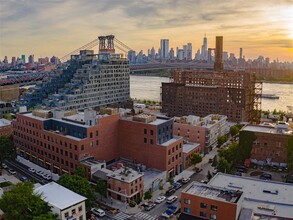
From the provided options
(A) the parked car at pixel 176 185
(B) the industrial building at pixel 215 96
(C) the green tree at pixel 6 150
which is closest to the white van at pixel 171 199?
(A) the parked car at pixel 176 185

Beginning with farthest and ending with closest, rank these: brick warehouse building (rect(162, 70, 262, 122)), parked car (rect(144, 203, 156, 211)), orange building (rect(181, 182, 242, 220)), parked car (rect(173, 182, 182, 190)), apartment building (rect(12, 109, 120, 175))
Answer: brick warehouse building (rect(162, 70, 262, 122)) < apartment building (rect(12, 109, 120, 175)) < parked car (rect(173, 182, 182, 190)) < parked car (rect(144, 203, 156, 211)) < orange building (rect(181, 182, 242, 220))

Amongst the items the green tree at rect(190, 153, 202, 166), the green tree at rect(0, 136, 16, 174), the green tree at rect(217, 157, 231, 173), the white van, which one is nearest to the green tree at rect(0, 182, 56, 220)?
the white van

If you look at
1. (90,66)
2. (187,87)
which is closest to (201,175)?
(187,87)

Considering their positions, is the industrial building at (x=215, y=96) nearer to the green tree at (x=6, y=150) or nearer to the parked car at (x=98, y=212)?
A: the green tree at (x=6, y=150)

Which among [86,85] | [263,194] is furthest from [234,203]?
[86,85]

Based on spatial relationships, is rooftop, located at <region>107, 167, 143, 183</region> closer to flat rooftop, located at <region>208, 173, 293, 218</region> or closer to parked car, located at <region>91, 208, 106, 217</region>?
parked car, located at <region>91, 208, 106, 217</region>

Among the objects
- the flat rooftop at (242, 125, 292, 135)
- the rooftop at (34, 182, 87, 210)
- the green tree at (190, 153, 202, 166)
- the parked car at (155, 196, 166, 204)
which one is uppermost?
the flat rooftop at (242, 125, 292, 135)

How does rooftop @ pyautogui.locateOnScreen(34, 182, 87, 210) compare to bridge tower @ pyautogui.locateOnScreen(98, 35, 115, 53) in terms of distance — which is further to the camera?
bridge tower @ pyautogui.locateOnScreen(98, 35, 115, 53)
